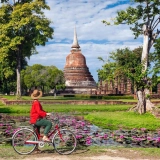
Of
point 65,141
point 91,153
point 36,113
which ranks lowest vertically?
point 91,153

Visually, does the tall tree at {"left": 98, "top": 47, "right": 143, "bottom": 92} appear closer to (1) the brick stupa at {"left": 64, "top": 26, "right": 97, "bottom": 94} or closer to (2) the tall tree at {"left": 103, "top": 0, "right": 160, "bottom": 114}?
(2) the tall tree at {"left": 103, "top": 0, "right": 160, "bottom": 114}

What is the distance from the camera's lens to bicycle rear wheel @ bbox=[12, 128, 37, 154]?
7.98 metres

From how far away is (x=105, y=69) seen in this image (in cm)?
4800

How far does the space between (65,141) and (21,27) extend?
24934 mm

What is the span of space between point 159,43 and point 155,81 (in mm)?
6042

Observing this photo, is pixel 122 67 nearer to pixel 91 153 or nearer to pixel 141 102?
pixel 141 102

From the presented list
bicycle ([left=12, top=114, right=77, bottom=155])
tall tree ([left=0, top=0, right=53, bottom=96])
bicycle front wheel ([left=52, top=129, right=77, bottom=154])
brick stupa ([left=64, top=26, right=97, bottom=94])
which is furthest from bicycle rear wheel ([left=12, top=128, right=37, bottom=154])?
brick stupa ([left=64, top=26, right=97, bottom=94])

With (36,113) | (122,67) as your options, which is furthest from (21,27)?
(36,113)

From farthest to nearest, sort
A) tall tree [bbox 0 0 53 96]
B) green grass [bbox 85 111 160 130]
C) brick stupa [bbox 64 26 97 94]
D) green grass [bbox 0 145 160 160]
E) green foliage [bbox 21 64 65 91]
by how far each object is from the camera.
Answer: brick stupa [bbox 64 26 97 94] → green foliage [bbox 21 64 65 91] → tall tree [bbox 0 0 53 96] → green grass [bbox 85 111 160 130] → green grass [bbox 0 145 160 160]

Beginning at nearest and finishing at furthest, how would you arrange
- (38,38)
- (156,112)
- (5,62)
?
1. (156,112)
2. (38,38)
3. (5,62)

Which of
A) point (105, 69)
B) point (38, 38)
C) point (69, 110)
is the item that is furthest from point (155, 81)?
point (105, 69)

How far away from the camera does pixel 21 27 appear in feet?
104

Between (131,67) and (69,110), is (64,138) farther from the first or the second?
(69,110)

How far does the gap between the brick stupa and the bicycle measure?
194 ft
